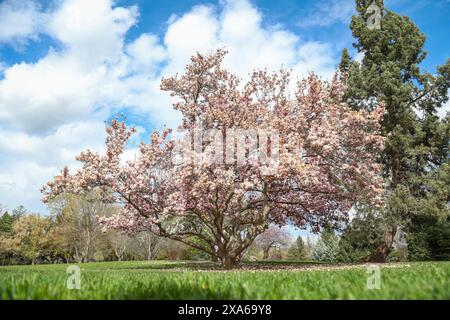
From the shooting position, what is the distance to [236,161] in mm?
15867

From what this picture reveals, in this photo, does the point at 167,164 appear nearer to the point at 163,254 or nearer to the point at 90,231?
the point at 90,231

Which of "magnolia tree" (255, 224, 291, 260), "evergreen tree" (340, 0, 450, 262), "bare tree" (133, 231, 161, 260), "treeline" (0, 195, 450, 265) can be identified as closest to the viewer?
"evergreen tree" (340, 0, 450, 262)

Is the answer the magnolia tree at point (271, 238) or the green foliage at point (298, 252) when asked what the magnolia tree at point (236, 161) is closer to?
the magnolia tree at point (271, 238)

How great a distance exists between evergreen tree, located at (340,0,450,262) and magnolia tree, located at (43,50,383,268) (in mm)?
9603

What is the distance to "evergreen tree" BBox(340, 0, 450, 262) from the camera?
2595cm

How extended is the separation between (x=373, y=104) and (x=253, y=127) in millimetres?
16360

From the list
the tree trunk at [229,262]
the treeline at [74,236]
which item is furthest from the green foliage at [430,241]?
the treeline at [74,236]

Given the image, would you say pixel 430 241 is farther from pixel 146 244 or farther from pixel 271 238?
pixel 146 244

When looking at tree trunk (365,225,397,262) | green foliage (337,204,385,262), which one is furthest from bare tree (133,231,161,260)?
tree trunk (365,225,397,262)

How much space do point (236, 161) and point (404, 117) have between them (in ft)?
59.3

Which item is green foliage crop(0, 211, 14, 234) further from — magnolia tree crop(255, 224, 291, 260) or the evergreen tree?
the evergreen tree

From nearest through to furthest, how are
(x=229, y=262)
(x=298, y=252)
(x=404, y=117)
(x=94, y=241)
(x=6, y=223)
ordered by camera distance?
(x=229, y=262) < (x=404, y=117) < (x=94, y=241) < (x=298, y=252) < (x=6, y=223)

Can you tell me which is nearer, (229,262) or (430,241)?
(229,262)

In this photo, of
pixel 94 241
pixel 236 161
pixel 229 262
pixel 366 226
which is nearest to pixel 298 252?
pixel 94 241
